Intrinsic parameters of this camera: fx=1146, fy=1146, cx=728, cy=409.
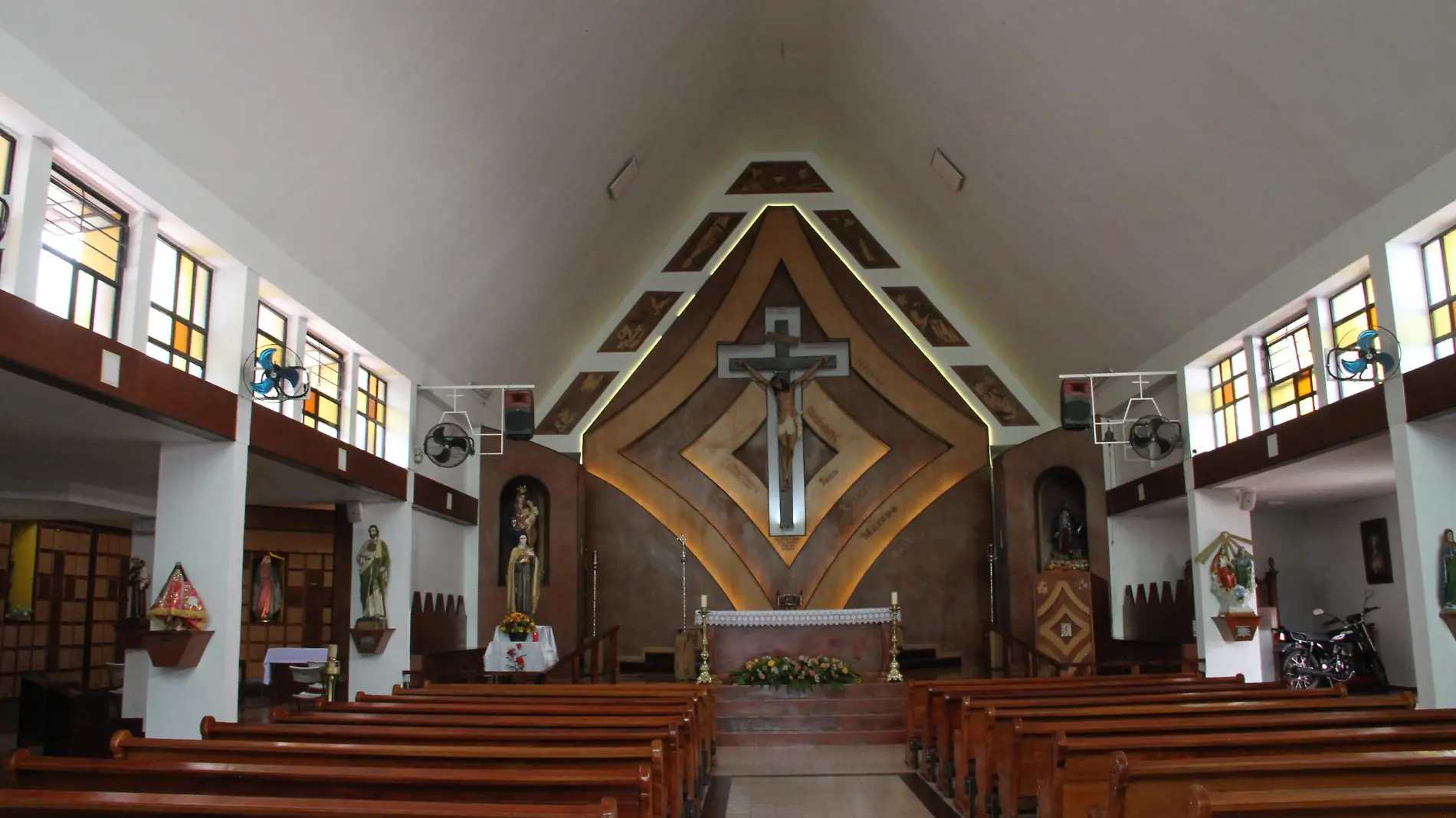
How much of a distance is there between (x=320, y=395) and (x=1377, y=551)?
1201cm

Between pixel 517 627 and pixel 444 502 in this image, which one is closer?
pixel 517 627

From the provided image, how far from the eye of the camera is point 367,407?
11.6m

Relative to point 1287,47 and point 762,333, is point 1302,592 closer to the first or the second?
point 762,333

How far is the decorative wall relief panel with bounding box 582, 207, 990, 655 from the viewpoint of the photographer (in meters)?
15.5

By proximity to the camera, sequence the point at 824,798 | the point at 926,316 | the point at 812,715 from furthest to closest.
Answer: the point at 926,316 → the point at 812,715 → the point at 824,798

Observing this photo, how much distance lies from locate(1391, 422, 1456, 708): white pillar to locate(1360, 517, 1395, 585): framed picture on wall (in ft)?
20.1

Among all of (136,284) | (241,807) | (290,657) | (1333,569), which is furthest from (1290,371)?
(290,657)

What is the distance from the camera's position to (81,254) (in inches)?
272

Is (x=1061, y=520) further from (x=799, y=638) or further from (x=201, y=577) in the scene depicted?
(x=201, y=577)

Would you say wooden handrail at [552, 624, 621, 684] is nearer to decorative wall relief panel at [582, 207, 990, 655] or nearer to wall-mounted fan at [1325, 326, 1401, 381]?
decorative wall relief panel at [582, 207, 990, 655]

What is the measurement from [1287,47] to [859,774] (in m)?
6.10

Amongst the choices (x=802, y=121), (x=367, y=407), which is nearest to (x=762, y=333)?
(x=802, y=121)

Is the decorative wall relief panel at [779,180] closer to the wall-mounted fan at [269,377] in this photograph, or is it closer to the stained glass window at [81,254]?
the wall-mounted fan at [269,377]

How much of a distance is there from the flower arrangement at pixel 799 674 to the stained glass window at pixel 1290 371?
4.87 meters
